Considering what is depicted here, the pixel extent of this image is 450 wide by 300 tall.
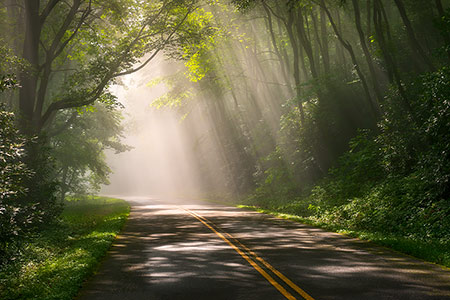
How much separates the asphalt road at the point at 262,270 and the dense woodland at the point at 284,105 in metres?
2.36

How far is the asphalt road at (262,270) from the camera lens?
646 centimetres

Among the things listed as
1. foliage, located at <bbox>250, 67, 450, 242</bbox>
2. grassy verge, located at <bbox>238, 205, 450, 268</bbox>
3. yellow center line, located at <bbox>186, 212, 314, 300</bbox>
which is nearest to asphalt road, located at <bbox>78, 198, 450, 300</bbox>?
yellow center line, located at <bbox>186, 212, 314, 300</bbox>

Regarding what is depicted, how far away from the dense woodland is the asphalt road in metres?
2.36

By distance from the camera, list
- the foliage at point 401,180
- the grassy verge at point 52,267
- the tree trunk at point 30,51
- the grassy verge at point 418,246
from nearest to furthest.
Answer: the grassy verge at point 52,267 < the grassy verge at point 418,246 < the foliage at point 401,180 < the tree trunk at point 30,51

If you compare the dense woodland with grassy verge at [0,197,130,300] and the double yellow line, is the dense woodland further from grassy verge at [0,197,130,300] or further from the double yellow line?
the double yellow line

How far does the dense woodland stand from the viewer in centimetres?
1251

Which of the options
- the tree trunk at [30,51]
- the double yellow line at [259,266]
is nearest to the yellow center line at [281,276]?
the double yellow line at [259,266]

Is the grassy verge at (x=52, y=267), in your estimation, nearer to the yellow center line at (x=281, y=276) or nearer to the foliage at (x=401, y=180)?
the yellow center line at (x=281, y=276)

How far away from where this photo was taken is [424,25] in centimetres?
2288

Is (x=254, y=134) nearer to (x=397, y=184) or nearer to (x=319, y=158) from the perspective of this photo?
(x=319, y=158)

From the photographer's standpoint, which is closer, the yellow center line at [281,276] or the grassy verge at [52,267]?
the yellow center line at [281,276]

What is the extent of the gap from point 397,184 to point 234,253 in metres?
7.64

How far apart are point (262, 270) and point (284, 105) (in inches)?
707

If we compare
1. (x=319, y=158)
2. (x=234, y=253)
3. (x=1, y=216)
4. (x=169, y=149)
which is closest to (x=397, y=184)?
(x=234, y=253)
